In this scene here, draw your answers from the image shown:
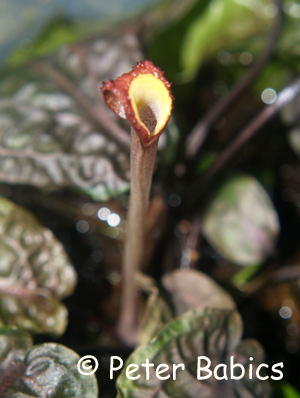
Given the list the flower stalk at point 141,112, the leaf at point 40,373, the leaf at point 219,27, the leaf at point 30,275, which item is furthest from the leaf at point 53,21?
the leaf at point 40,373

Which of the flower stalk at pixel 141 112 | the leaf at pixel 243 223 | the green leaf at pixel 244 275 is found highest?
the flower stalk at pixel 141 112

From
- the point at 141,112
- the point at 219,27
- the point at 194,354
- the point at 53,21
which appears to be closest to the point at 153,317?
the point at 194,354

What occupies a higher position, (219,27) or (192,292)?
(219,27)

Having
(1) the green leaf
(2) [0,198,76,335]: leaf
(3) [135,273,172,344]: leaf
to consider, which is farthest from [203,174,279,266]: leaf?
(2) [0,198,76,335]: leaf

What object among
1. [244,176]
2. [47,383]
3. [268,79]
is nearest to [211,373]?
[47,383]

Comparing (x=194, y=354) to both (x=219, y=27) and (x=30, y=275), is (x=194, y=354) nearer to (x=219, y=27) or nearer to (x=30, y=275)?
(x=30, y=275)

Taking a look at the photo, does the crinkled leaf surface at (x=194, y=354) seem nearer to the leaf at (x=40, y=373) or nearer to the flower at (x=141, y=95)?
the leaf at (x=40, y=373)

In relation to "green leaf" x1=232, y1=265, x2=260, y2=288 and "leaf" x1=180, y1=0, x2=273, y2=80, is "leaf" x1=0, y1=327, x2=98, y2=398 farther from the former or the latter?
"leaf" x1=180, y1=0, x2=273, y2=80
